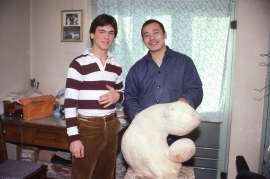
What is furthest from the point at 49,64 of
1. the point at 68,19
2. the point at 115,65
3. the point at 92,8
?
the point at 115,65

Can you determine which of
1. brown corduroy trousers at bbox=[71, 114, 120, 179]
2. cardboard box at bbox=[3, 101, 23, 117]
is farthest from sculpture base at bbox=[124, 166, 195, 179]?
cardboard box at bbox=[3, 101, 23, 117]

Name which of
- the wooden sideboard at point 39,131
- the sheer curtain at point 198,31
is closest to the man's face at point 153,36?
the sheer curtain at point 198,31

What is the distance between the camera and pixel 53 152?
2.70 m

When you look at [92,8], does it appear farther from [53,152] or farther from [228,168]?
[228,168]

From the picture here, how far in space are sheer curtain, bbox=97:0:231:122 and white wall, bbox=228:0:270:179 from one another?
0.53ft

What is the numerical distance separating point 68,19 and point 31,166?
1.65 m

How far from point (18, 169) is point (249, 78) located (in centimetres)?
232

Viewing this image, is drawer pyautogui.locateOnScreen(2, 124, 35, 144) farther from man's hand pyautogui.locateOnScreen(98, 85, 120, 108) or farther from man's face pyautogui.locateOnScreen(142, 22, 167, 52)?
man's face pyautogui.locateOnScreen(142, 22, 167, 52)

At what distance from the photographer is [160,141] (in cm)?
117

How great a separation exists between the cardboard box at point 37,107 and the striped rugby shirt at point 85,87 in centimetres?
106

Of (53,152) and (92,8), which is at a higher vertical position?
(92,8)

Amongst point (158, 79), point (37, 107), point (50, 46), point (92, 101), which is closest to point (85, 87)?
point (92, 101)

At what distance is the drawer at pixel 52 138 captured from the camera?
2029 mm

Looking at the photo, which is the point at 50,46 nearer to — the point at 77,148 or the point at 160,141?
the point at 77,148
